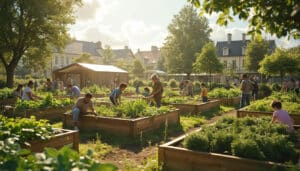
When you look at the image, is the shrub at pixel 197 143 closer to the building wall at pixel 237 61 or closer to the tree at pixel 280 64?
the tree at pixel 280 64

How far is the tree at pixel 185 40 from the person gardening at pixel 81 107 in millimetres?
37192

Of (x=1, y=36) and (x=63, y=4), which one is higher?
(x=63, y=4)

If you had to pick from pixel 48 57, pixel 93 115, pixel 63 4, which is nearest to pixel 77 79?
pixel 48 57

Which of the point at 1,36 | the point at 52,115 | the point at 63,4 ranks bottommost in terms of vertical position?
the point at 52,115

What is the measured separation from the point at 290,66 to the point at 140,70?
33.7 meters

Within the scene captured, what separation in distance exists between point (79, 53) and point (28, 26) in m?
44.0

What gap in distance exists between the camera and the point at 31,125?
524cm

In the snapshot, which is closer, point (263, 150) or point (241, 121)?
point (263, 150)

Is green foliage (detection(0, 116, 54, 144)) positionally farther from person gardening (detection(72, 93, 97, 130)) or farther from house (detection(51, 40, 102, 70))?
house (detection(51, 40, 102, 70))

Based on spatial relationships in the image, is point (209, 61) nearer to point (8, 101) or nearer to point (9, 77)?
point (9, 77)

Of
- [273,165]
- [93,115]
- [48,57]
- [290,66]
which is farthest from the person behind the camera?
[48,57]

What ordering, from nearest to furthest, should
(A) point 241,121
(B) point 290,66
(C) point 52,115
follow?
1. (A) point 241,121
2. (C) point 52,115
3. (B) point 290,66

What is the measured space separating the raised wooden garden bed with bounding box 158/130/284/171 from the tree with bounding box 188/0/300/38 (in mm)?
2143

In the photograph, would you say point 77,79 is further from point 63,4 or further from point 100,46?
point 100,46
